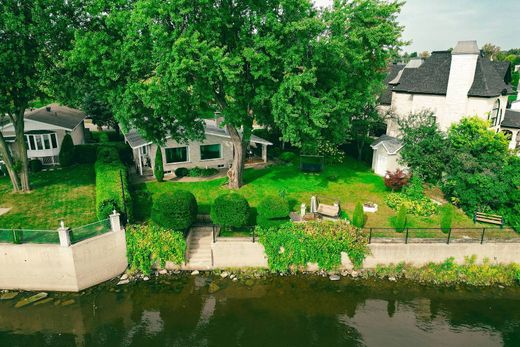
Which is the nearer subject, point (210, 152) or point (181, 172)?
point (181, 172)

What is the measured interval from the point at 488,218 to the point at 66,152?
3389 cm

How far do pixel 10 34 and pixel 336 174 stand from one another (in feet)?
84.1

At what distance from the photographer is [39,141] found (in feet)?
105

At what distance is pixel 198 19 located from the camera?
21.3 m

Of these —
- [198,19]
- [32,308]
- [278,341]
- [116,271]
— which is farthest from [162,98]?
[278,341]

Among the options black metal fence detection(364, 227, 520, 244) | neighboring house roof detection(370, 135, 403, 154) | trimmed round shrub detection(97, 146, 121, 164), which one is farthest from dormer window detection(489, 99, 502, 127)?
trimmed round shrub detection(97, 146, 121, 164)

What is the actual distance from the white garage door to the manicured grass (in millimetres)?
23541

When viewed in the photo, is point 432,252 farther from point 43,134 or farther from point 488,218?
point 43,134

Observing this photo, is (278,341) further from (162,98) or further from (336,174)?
(336,174)

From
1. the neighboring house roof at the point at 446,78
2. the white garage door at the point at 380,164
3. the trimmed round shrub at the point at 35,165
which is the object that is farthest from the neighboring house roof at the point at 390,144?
the trimmed round shrub at the point at 35,165

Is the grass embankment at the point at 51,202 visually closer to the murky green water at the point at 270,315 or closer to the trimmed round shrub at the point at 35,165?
the trimmed round shrub at the point at 35,165

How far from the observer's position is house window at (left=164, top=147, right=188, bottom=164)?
31578 mm

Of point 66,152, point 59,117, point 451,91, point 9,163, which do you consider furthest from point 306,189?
point 59,117

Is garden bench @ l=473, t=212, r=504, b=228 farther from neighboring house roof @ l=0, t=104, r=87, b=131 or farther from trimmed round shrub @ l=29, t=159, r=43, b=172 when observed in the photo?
trimmed round shrub @ l=29, t=159, r=43, b=172
